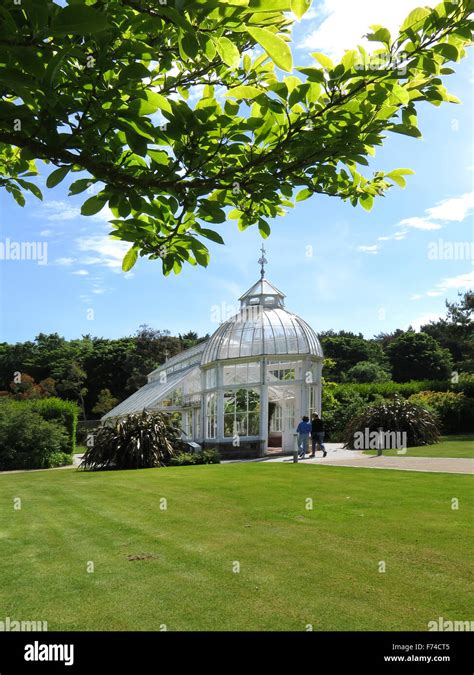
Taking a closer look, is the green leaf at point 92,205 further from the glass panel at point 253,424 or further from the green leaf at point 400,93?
the glass panel at point 253,424

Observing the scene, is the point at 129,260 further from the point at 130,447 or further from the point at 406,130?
the point at 130,447

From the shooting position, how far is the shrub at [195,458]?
643 inches

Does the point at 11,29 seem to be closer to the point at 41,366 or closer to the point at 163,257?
the point at 163,257

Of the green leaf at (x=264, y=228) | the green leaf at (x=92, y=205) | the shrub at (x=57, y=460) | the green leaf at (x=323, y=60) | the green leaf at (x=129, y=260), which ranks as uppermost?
the green leaf at (x=323, y=60)

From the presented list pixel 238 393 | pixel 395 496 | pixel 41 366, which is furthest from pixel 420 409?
pixel 41 366

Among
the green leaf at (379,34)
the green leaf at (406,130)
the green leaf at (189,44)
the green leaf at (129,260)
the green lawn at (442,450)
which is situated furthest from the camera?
the green lawn at (442,450)

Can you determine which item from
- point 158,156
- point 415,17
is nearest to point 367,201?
point 415,17

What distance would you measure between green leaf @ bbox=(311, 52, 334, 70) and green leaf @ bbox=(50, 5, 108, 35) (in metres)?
0.99

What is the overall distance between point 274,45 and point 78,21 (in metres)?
0.67

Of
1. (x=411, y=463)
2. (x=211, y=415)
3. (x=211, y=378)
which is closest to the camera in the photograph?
(x=411, y=463)

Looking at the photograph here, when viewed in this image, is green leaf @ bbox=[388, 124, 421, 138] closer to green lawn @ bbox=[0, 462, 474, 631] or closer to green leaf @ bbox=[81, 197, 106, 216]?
green leaf @ bbox=[81, 197, 106, 216]

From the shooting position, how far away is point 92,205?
2898 mm

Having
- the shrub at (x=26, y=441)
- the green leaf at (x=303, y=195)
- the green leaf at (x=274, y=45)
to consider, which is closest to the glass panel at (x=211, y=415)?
the shrub at (x=26, y=441)

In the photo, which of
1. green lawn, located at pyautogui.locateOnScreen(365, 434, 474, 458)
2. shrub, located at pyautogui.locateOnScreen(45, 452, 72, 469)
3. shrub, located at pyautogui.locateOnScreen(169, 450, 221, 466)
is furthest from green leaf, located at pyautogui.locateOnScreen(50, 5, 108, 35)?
shrub, located at pyautogui.locateOnScreen(45, 452, 72, 469)
